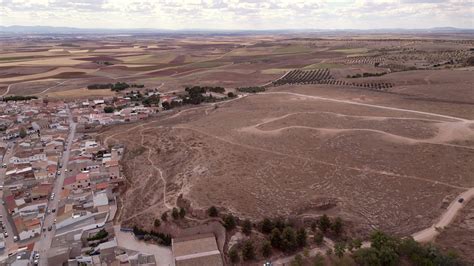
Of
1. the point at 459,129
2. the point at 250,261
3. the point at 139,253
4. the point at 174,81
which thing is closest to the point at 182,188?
the point at 139,253

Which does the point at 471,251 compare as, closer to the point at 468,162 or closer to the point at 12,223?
the point at 468,162

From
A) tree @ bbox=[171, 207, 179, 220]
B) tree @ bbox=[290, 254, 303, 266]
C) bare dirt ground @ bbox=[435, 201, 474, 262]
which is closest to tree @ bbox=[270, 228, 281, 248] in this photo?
tree @ bbox=[290, 254, 303, 266]

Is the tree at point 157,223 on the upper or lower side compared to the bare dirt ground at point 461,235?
lower

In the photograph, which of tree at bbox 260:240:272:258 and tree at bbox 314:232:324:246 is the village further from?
tree at bbox 314:232:324:246

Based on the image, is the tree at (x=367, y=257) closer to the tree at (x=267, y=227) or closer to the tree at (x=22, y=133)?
the tree at (x=267, y=227)

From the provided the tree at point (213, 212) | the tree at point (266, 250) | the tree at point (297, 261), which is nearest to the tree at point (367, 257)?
the tree at point (297, 261)
